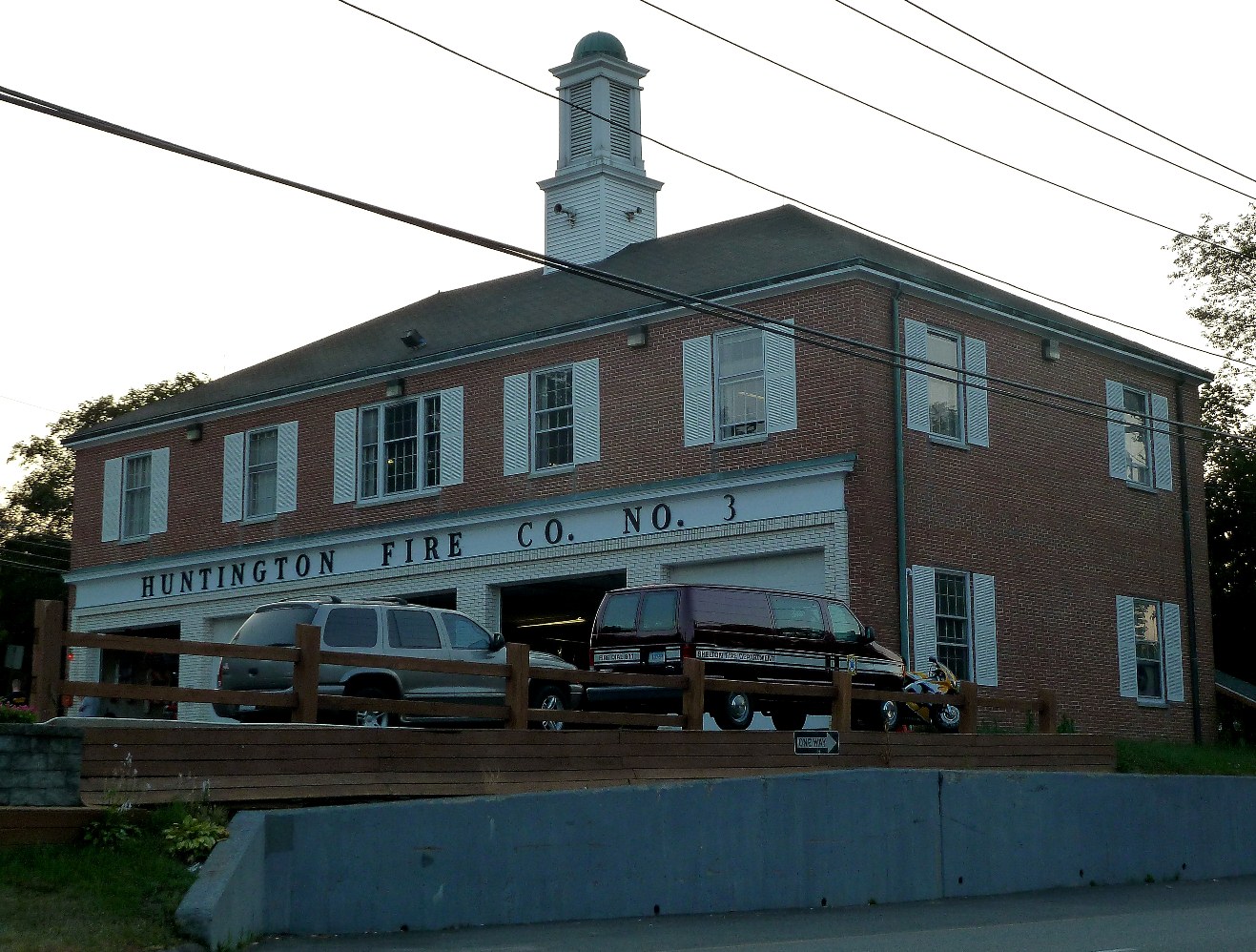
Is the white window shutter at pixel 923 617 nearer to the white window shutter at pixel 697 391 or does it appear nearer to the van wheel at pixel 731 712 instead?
the white window shutter at pixel 697 391

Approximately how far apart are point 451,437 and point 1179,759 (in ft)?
45.5

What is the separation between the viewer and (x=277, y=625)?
67.9 feet

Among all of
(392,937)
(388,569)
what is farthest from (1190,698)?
(392,937)

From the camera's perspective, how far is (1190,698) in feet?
106

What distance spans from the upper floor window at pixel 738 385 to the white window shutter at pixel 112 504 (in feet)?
51.5

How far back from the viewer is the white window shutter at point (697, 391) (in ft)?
90.7

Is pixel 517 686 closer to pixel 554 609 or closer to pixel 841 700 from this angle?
pixel 841 700

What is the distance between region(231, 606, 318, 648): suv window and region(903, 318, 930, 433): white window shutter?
1092 centimetres

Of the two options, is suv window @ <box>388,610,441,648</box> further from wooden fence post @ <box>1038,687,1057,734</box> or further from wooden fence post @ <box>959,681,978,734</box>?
wooden fence post @ <box>1038,687,1057,734</box>

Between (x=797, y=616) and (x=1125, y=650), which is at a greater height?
(x=797, y=616)

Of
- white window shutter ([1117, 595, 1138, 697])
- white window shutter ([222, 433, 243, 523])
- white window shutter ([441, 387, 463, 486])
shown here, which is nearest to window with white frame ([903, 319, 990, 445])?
white window shutter ([1117, 595, 1138, 697])

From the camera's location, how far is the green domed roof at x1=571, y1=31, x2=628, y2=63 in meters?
36.8

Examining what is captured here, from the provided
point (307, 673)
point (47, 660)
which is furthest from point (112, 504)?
point (47, 660)

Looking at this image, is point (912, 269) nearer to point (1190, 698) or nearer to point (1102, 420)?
point (1102, 420)
